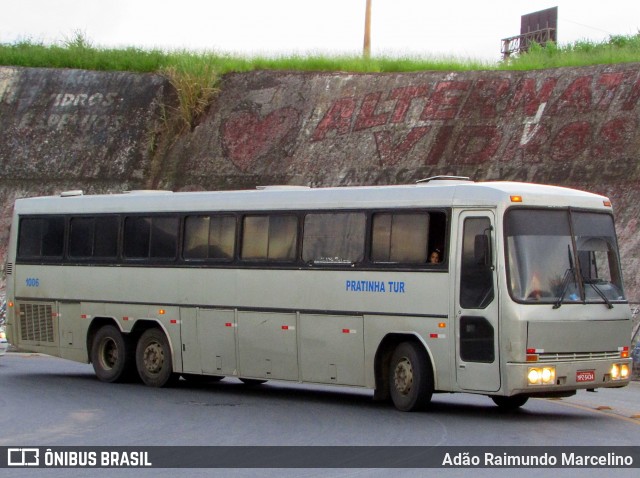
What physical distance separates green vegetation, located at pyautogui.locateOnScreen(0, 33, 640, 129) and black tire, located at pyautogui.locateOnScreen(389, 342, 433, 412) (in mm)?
24569

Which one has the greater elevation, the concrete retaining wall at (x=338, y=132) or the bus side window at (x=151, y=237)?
the concrete retaining wall at (x=338, y=132)

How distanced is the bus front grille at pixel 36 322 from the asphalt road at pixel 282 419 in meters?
1.33

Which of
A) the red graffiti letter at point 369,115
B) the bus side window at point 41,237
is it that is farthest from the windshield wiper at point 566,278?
the red graffiti letter at point 369,115

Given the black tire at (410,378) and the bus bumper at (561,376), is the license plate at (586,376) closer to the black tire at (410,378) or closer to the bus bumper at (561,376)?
the bus bumper at (561,376)

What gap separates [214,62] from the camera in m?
46.6

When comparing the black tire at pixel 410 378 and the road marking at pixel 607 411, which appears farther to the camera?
the black tire at pixel 410 378

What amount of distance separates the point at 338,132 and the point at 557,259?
2501 centimetres

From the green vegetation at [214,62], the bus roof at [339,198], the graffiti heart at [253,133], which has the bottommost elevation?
the bus roof at [339,198]

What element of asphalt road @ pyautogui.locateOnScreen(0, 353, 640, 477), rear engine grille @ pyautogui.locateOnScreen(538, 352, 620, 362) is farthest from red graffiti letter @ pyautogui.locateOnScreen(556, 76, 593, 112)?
rear engine grille @ pyautogui.locateOnScreen(538, 352, 620, 362)

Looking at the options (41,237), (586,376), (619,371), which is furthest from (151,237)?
(619,371)

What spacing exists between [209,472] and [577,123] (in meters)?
25.7

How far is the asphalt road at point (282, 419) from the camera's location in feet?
43.5

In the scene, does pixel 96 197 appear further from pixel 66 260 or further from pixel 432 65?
pixel 432 65

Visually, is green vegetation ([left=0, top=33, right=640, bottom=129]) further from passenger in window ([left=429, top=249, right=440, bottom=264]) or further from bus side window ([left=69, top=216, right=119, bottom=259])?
passenger in window ([left=429, top=249, right=440, bottom=264])
